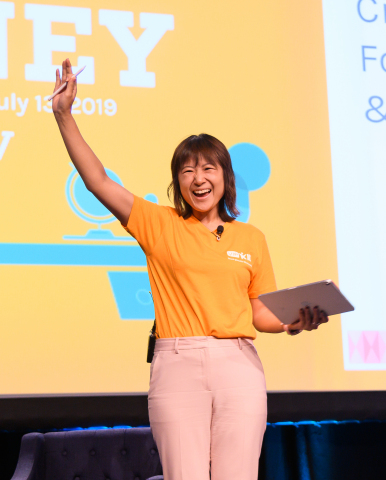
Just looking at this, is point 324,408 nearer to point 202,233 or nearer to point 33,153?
point 202,233

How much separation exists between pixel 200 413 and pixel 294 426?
5.66ft

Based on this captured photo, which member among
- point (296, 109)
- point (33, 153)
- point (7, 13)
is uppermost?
point (7, 13)

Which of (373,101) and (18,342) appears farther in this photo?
(373,101)

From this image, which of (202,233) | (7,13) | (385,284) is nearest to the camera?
(202,233)

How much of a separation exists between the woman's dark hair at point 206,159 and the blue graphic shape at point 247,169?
1.18 m

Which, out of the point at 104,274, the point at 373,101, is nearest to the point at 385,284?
the point at 373,101

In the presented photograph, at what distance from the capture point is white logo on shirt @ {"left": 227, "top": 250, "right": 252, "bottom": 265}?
5.02ft

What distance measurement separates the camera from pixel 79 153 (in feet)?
4.69

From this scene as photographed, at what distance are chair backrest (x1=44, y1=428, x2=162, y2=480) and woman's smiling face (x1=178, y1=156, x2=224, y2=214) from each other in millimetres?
1589

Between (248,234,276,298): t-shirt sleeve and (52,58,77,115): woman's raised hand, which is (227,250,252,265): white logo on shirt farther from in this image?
(52,58,77,115): woman's raised hand

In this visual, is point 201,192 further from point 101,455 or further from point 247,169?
point 101,455

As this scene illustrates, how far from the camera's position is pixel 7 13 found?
8.82 feet

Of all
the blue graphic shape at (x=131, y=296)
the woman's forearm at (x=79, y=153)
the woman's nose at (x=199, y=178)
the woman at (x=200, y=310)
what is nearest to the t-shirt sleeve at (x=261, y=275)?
the woman at (x=200, y=310)

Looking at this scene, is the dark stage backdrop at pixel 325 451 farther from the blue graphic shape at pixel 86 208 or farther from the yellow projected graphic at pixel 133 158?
the blue graphic shape at pixel 86 208
